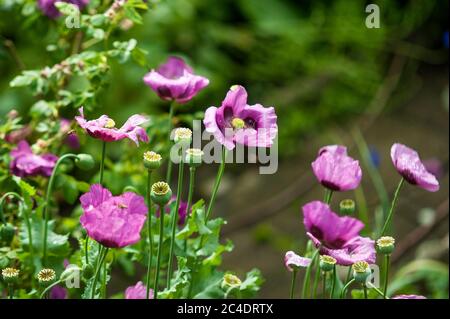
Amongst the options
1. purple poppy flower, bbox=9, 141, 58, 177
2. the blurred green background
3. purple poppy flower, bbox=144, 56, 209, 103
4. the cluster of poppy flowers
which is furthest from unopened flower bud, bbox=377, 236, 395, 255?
the blurred green background

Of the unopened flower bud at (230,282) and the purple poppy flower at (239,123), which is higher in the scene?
the purple poppy flower at (239,123)

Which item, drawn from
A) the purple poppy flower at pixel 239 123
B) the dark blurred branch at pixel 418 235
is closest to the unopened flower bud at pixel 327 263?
the purple poppy flower at pixel 239 123

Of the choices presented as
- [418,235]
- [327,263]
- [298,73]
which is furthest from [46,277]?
[298,73]

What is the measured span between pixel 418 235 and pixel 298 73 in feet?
2.73

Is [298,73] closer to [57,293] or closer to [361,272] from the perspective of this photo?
[57,293]

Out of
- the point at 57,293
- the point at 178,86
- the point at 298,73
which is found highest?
the point at 298,73

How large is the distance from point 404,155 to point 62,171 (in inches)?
15.9

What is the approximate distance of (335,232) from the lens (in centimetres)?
73

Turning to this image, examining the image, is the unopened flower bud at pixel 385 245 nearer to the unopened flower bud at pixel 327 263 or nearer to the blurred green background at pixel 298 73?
the unopened flower bud at pixel 327 263

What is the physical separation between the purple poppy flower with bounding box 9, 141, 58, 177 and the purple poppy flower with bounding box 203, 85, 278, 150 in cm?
29

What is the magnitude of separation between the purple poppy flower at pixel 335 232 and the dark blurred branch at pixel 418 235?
3.36 ft

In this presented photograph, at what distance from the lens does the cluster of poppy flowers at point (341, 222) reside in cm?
72

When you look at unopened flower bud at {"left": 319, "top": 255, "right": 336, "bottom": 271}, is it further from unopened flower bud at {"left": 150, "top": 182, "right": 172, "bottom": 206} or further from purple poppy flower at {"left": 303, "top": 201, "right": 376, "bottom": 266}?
unopened flower bud at {"left": 150, "top": 182, "right": 172, "bottom": 206}
